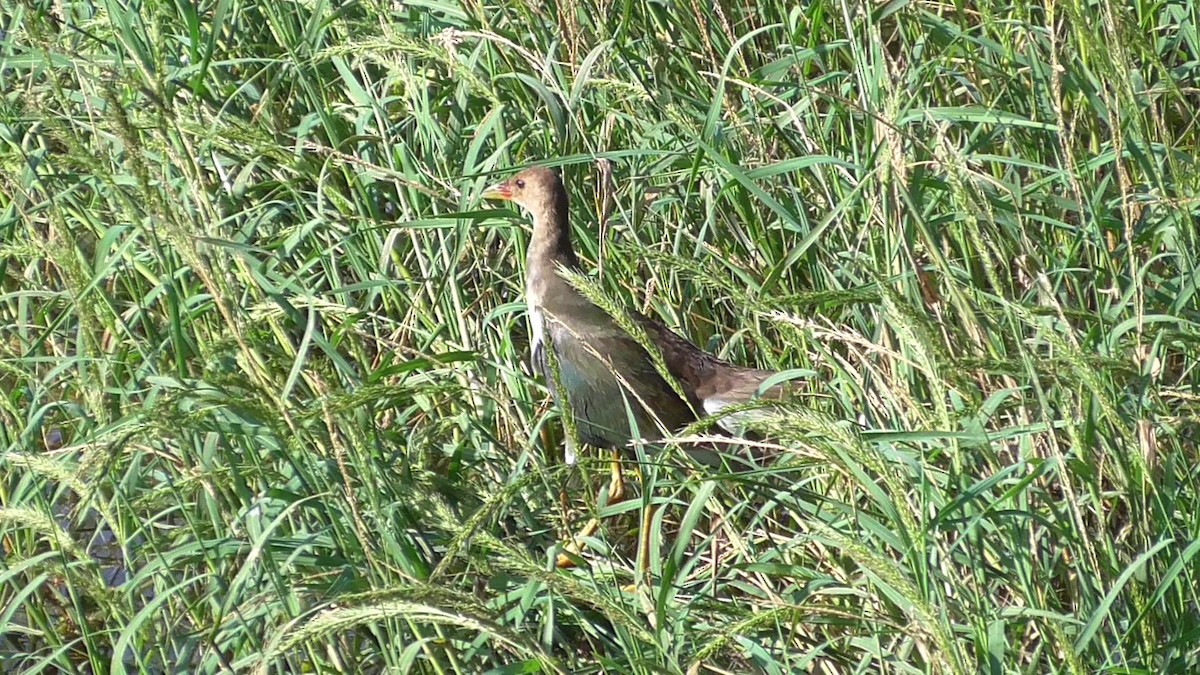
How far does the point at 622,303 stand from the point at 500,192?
4.95ft

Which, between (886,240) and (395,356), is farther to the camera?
(395,356)

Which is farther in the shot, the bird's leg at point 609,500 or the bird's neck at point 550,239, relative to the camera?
the bird's neck at point 550,239

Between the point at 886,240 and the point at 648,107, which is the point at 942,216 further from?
the point at 648,107

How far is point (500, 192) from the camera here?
13.3 feet

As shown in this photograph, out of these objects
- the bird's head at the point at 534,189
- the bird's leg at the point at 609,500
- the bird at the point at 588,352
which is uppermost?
the bird's head at the point at 534,189

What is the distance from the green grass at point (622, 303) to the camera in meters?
2.25

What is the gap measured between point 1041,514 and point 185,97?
2.63 meters

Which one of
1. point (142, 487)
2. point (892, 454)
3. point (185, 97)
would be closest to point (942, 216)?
point (892, 454)

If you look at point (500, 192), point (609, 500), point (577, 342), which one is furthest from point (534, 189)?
point (609, 500)

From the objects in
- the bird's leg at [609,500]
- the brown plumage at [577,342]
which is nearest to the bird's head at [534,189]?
the brown plumage at [577,342]

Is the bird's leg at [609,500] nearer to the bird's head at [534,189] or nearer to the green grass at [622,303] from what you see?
the green grass at [622,303]

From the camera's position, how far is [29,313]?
4.20 meters

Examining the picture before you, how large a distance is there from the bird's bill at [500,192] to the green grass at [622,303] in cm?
10

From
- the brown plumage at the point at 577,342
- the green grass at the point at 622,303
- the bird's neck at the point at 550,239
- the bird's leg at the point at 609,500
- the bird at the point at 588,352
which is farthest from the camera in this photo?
the bird's neck at the point at 550,239
